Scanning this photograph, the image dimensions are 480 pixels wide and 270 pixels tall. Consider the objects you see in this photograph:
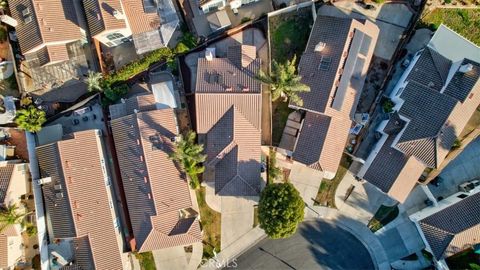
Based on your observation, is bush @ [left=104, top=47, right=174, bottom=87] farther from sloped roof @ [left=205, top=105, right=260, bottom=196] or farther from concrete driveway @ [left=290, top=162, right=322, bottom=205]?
concrete driveway @ [left=290, top=162, right=322, bottom=205]

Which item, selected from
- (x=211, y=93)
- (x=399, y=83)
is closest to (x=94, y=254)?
(x=211, y=93)

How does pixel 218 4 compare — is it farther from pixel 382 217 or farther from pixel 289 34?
pixel 382 217

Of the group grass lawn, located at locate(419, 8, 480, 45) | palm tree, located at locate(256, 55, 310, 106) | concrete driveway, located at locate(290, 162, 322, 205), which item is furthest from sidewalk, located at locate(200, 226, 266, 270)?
grass lawn, located at locate(419, 8, 480, 45)

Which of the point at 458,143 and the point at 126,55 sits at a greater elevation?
the point at 126,55

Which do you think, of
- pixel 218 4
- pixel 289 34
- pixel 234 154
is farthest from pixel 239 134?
pixel 218 4

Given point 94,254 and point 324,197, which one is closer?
point 94,254

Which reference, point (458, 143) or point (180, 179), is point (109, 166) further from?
point (458, 143)

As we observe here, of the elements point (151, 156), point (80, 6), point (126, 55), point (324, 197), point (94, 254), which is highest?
point (80, 6)
